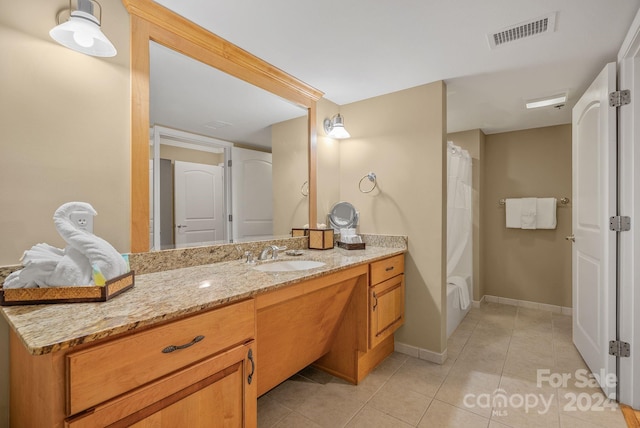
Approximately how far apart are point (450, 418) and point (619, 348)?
1.11 meters

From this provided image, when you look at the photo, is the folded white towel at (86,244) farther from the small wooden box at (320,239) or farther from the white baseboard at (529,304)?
the white baseboard at (529,304)

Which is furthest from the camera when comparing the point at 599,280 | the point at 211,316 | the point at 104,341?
the point at 599,280

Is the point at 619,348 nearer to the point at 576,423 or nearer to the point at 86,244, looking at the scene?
the point at 576,423

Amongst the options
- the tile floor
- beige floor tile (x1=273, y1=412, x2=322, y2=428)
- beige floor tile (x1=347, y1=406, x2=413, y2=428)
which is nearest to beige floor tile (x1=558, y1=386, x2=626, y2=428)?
the tile floor

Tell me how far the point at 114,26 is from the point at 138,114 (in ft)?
1.27

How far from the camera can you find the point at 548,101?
2625 millimetres

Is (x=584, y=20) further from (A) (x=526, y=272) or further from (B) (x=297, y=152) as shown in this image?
Answer: (A) (x=526, y=272)

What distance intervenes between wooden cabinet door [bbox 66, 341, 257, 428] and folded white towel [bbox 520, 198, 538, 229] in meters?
3.53

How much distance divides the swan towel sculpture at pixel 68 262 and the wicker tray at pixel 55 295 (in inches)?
0.9

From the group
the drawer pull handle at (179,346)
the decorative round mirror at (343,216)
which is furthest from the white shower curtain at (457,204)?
the drawer pull handle at (179,346)

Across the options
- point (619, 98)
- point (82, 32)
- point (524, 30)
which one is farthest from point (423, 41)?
point (82, 32)

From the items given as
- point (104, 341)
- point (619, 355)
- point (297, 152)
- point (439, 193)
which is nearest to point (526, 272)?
point (619, 355)

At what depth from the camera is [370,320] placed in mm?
1944

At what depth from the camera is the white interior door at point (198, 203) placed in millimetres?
1623
